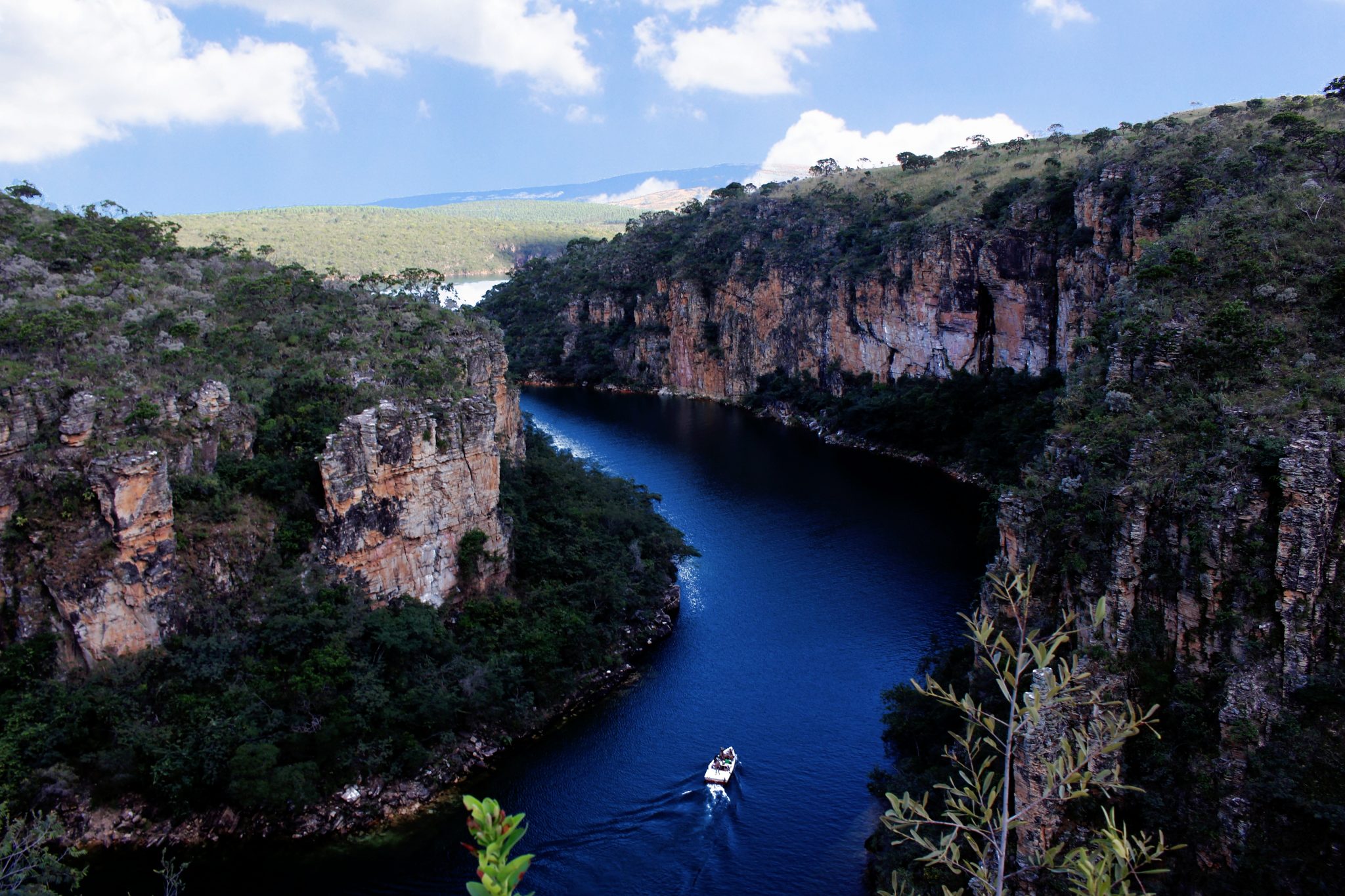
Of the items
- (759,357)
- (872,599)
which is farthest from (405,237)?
(872,599)

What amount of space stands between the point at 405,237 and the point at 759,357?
60.4m

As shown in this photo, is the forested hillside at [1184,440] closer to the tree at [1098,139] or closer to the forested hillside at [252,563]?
the tree at [1098,139]

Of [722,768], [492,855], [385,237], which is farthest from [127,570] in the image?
[385,237]

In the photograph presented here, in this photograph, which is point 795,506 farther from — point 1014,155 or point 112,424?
point 1014,155

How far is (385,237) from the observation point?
109688 millimetres

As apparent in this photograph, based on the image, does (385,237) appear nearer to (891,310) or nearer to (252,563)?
(891,310)

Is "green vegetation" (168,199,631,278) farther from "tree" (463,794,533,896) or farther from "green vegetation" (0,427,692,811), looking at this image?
"tree" (463,794,533,896)

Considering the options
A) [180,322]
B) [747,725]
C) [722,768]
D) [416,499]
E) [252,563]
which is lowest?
[747,725]

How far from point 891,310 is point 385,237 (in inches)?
2771

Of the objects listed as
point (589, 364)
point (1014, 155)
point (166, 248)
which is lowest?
point (589, 364)

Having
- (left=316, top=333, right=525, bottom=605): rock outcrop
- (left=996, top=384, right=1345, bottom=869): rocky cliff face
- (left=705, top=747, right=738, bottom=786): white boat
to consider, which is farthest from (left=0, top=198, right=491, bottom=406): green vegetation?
(left=996, top=384, right=1345, bottom=869): rocky cliff face

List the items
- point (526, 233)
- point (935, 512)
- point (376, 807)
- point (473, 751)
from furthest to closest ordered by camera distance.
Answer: point (526, 233), point (935, 512), point (473, 751), point (376, 807)

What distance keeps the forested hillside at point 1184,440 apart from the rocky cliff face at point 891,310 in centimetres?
22

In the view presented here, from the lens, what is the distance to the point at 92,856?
65.8 feet
